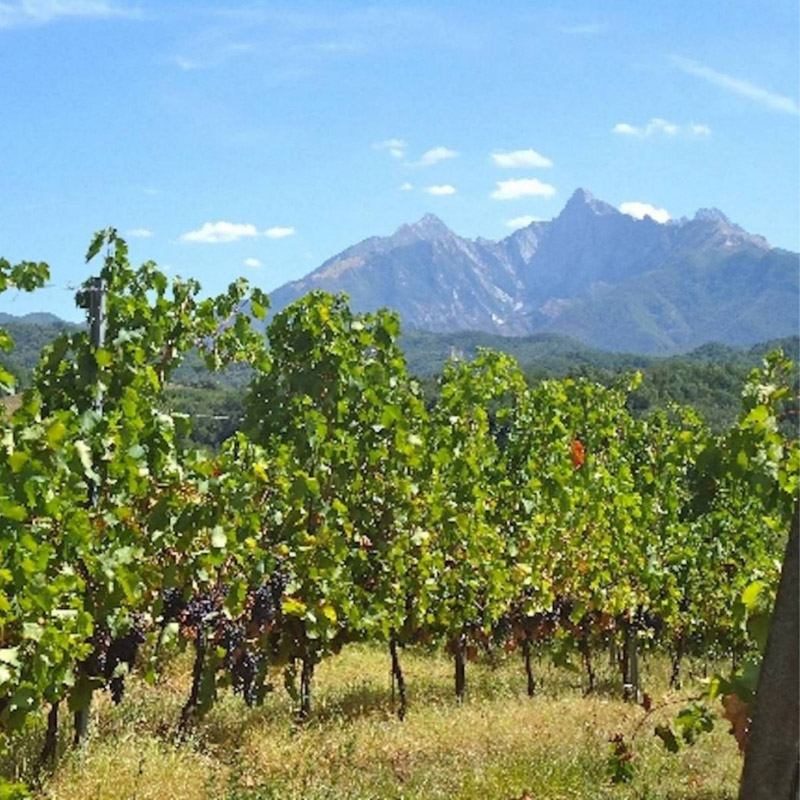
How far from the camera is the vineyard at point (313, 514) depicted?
5.23 m

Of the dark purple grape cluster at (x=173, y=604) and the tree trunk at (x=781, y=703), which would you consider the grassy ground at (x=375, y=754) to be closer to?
the dark purple grape cluster at (x=173, y=604)

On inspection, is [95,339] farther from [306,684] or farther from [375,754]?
[306,684]

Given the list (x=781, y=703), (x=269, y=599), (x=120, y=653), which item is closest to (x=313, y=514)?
(x=269, y=599)

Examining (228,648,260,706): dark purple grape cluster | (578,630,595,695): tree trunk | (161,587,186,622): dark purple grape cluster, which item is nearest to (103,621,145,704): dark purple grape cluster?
(161,587,186,622): dark purple grape cluster

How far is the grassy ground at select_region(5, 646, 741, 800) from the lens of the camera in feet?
22.2

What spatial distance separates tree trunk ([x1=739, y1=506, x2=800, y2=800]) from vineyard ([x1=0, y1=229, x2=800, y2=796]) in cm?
116

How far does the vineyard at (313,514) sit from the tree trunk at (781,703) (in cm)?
116

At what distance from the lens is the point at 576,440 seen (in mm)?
15414

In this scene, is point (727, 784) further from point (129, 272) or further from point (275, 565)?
point (129, 272)

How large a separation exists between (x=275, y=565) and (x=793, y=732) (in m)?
6.96

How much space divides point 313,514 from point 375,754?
7.34ft

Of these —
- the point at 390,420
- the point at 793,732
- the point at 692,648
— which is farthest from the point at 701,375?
the point at 793,732

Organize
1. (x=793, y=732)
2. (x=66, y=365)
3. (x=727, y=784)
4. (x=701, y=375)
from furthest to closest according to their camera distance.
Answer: (x=701, y=375)
(x=727, y=784)
(x=66, y=365)
(x=793, y=732)

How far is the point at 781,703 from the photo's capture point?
1993 mm
